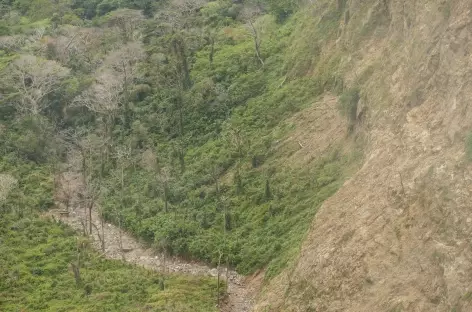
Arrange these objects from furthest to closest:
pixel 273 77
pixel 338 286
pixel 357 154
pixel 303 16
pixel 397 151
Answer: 1. pixel 303 16
2. pixel 273 77
3. pixel 357 154
4. pixel 397 151
5. pixel 338 286

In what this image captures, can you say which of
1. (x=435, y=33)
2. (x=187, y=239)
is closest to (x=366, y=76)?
(x=435, y=33)

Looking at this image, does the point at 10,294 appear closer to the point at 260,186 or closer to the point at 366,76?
the point at 260,186

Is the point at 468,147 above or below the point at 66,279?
above

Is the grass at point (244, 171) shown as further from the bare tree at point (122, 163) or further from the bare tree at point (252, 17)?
the bare tree at point (252, 17)

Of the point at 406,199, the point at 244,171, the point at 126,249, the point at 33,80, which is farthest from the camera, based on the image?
the point at 33,80

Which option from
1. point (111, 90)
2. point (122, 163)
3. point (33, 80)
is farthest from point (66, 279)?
point (33, 80)

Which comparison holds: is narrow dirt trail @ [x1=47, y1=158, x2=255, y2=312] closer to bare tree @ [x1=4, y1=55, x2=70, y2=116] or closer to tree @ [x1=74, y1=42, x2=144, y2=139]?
tree @ [x1=74, y1=42, x2=144, y2=139]

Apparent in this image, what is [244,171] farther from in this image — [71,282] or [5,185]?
[5,185]

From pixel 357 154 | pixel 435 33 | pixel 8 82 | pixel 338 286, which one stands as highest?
pixel 435 33
